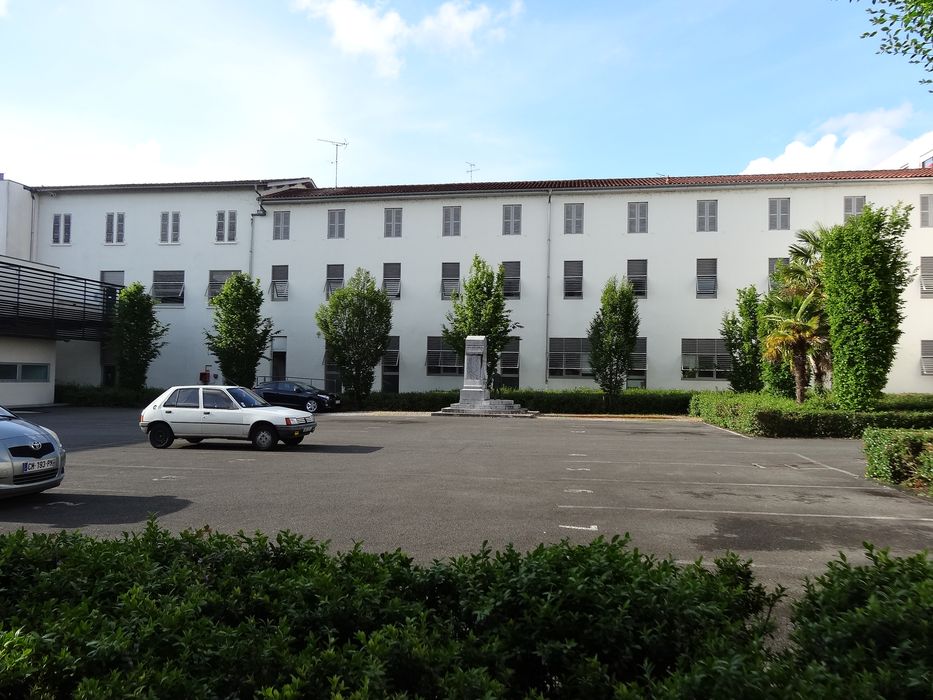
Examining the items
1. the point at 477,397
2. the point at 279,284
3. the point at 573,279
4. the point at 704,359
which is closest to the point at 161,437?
the point at 477,397

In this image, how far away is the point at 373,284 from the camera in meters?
33.9

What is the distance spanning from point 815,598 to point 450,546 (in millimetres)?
4152

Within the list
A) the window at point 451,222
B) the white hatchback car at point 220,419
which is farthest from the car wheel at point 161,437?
the window at point 451,222

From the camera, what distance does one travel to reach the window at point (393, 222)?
37.4 m

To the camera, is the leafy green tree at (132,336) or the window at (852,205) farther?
the leafy green tree at (132,336)

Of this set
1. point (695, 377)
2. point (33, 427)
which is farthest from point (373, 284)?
point (33, 427)

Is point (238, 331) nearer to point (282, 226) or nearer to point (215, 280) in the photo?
point (215, 280)

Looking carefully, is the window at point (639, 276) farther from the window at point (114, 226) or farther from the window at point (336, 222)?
the window at point (114, 226)

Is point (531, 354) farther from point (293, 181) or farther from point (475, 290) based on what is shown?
point (293, 181)

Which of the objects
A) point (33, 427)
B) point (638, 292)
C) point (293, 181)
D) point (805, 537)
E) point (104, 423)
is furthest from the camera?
point (293, 181)

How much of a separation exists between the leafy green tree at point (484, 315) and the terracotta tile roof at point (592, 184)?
19.9 feet

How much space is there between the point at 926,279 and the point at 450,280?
79.1 feet

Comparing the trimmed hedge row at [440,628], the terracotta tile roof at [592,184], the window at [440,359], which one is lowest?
the trimmed hedge row at [440,628]

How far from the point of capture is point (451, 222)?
121 feet
